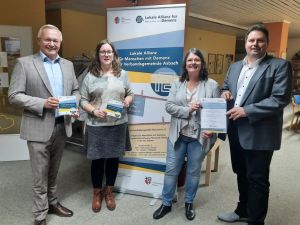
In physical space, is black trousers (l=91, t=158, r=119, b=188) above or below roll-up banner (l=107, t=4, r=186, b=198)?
below

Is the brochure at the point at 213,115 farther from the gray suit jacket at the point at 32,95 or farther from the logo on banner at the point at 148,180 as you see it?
the gray suit jacket at the point at 32,95

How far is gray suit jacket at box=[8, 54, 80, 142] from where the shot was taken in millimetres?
1947

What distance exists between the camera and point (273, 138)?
6.08 ft

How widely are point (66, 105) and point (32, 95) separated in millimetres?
273

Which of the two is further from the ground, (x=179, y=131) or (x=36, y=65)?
(x=36, y=65)

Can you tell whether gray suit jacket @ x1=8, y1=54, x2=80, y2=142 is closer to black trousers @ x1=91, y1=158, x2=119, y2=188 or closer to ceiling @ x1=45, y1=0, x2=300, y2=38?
black trousers @ x1=91, y1=158, x2=119, y2=188

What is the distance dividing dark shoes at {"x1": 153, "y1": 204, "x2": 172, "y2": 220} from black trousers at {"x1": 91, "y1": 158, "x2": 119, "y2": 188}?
508 millimetres

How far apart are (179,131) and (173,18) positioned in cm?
102

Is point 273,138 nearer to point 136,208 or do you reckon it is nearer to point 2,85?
point 136,208

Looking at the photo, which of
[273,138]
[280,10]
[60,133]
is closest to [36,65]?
[60,133]

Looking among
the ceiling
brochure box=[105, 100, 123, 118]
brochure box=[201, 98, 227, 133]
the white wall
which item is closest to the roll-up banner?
brochure box=[105, 100, 123, 118]

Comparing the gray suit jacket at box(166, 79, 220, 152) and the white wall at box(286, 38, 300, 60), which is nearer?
the gray suit jacket at box(166, 79, 220, 152)

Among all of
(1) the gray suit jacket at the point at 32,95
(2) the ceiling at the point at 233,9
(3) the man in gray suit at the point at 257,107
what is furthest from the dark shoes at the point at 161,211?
(2) the ceiling at the point at 233,9

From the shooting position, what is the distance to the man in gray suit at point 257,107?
1791mm
